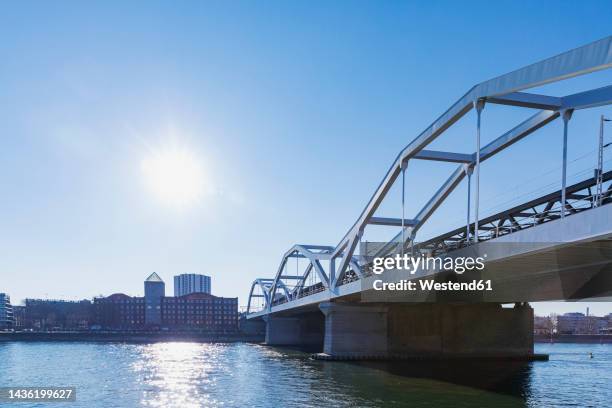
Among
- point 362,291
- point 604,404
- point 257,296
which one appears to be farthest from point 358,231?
point 257,296

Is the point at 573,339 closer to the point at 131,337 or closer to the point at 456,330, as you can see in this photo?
the point at 456,330

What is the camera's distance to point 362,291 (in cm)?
4406

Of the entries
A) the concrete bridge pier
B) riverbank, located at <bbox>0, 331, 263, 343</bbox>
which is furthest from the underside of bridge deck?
riverbank, located at <bbox>0, 331, 263, 343</bbox>

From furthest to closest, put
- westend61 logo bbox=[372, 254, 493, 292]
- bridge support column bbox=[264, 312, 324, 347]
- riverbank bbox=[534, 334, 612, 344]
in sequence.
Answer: riverbank bbox=[534, 334, 612, 344], bridge support column bbox=[264, 312, 324, 347], westend61 logo bbox=[372, 254, 493, 292]

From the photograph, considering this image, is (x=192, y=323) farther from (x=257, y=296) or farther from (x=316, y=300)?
(x=316, y=300)

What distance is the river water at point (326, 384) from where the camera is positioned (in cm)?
2795

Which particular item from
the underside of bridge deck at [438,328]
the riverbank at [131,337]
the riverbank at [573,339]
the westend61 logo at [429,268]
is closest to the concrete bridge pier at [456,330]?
the underside of bridge deck at [438,328]

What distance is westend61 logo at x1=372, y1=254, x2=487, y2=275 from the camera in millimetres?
26719

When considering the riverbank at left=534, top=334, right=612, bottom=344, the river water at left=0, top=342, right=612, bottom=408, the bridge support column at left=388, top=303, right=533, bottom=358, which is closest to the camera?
the river water at left=0, top=342, right=612, bottom=408

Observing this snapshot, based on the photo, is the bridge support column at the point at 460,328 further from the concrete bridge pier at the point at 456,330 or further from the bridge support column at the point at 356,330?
the bridge support column at the point at 356,330

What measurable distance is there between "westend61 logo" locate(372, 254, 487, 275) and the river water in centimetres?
682

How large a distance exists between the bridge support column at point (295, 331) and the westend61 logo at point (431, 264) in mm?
53937

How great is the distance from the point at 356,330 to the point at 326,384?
59.3ft

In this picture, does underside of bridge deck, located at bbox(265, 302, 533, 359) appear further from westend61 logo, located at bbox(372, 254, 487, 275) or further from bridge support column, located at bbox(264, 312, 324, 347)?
bridge support column, located at bbox(264, 312, 324, 347)
